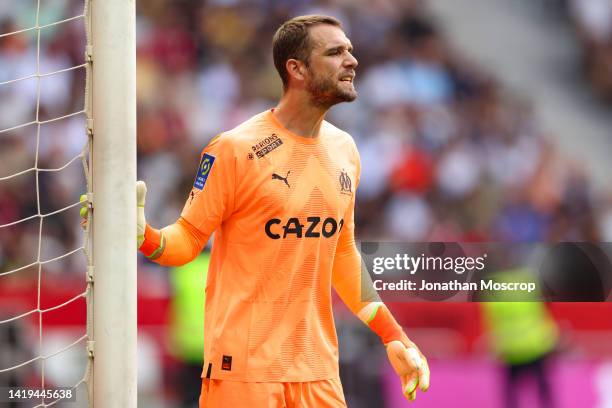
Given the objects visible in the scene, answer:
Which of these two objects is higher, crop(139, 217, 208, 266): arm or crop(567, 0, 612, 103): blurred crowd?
crop(567, 0, 612, 103): blurred crowd

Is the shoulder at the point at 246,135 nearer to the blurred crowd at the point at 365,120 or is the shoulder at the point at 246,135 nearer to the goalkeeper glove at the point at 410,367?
the goalkeeper glove at the point at 410,367

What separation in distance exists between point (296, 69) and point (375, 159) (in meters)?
5.24

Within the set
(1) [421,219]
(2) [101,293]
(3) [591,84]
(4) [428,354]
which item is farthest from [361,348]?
(3) [591,84]

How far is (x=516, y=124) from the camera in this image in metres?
9.19

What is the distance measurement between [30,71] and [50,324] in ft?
9.44

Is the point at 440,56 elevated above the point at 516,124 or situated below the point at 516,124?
above

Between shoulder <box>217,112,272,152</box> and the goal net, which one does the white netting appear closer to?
the goal net

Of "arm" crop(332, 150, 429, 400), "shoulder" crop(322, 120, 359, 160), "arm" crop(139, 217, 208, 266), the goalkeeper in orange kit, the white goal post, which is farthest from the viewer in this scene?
"shoulder" crop(322, 120, 359, 160)

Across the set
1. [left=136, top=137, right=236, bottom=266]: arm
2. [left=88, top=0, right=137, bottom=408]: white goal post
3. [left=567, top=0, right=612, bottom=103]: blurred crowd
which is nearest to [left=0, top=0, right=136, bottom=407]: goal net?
[left=88, top=0, right=137, bottom=408]: white goal post

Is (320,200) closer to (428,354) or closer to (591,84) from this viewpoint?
(428,354)

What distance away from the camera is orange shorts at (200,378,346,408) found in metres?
Answer: 3.14

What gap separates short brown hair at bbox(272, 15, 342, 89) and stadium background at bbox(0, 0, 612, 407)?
3454mm

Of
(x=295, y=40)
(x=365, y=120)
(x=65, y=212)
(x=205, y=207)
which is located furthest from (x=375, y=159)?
(x=205, y=207)

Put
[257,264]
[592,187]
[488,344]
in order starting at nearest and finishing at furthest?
[257,264], [488,344], [592,187]
